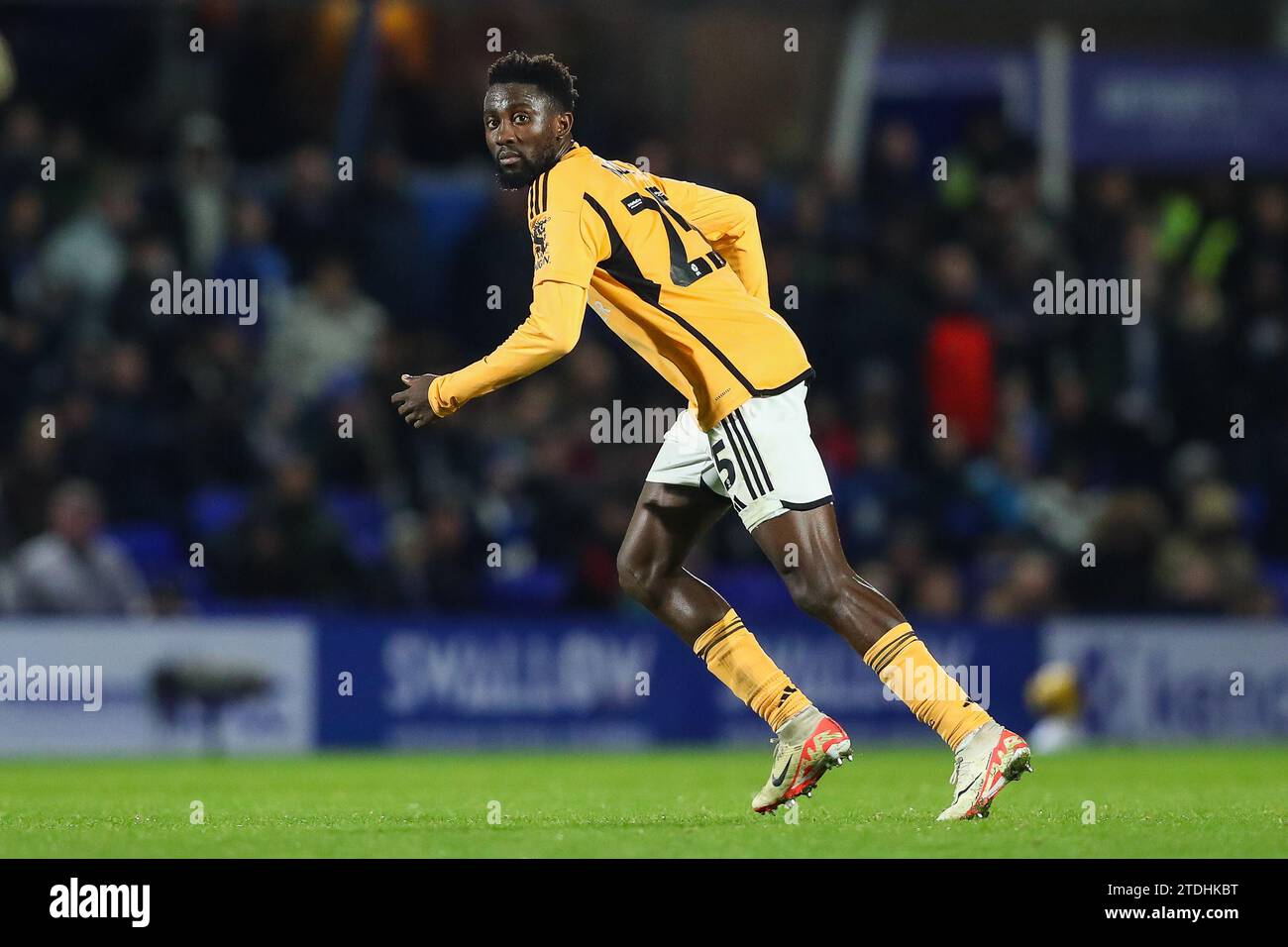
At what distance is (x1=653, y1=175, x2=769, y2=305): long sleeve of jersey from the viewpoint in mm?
8109

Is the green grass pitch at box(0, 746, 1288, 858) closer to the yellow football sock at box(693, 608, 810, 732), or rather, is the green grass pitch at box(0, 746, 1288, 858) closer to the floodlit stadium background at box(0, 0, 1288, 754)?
the yellow football sock at box(693, 608, 810, 732)

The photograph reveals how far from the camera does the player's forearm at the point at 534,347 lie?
7.45 metres

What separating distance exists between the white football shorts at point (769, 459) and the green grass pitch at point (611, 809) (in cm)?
111

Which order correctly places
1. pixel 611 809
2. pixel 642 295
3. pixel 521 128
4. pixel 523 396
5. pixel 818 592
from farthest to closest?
pixel 523 396, pixel 611 809, pixel 642 295, pixel 521 128, pixel 818 592

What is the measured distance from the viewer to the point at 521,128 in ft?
25.3

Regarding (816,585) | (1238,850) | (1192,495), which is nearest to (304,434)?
(1192,495)

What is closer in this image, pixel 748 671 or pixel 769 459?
pixel 769 459

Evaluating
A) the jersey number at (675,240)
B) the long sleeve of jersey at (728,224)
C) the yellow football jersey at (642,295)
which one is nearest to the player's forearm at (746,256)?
the long sleeve of jersey at (728,224)

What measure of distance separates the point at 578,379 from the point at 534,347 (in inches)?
329

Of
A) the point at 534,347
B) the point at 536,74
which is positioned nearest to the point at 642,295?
the point at 534,347

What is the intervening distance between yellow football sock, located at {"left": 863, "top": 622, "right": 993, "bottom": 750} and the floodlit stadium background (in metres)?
6.96

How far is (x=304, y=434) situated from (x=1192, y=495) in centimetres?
653

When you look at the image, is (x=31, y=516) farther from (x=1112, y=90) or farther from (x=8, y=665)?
(x=1112, y=90)

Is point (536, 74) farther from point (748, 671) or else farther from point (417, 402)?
point (748, 671)
